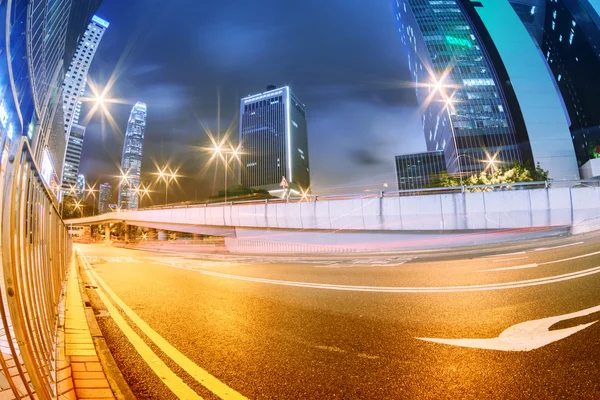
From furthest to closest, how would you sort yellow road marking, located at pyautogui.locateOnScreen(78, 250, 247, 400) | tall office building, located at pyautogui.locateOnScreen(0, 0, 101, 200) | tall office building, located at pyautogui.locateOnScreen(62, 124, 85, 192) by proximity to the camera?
tall office building, located at pyautogui.locateOnScreen(62, 124, 85, 192) → tall office building, located at pyautogui.locateOnScreen(0, 0, 101, 200) → yellow road marking, located at pyautogui.locateOnScreen(78, 250, 247, 400)

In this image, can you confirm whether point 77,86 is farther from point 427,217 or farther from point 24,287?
point 24,287

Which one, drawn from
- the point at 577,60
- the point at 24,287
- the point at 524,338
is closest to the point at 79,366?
the point at 24,287

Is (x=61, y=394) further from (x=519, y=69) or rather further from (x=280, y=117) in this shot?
(x=280, y=117)

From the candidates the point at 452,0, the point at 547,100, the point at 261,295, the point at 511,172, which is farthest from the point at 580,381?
the point at 452,0

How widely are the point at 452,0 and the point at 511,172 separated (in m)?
85.0

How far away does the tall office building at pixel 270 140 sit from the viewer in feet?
556

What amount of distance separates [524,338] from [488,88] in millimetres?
98841

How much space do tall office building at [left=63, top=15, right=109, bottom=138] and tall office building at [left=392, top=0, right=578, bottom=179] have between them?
109626 millimetres

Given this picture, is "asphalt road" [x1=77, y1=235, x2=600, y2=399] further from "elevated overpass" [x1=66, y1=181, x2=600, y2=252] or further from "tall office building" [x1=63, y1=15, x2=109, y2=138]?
"tall office building" [x1=63, y1=15, x2=109, y2=138]

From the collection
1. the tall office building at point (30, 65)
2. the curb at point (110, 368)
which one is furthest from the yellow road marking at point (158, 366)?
the tall office building at point (30, 65)

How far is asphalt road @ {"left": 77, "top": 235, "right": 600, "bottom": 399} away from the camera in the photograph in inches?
86.9

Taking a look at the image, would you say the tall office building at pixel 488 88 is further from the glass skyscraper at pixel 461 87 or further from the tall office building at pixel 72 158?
the tall office building at pixel 72 158

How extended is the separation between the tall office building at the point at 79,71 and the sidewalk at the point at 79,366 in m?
99.8

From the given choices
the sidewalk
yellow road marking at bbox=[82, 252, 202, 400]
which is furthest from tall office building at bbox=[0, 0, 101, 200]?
yellow road marking at bbox=[82, 252, 202, 400]
